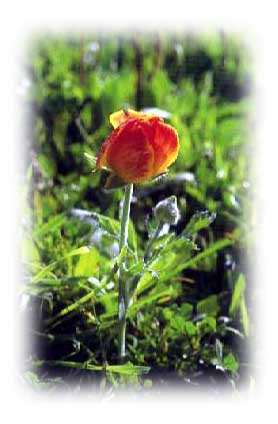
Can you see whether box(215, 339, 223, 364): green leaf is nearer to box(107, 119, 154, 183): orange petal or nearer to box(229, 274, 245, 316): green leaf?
box(229, 274, 245, 316): green leaf

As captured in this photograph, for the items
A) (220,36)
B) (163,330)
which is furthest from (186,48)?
(163,330)

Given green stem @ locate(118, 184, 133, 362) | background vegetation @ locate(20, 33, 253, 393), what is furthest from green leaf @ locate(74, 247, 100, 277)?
green stem @ locate(118, 184, 133, 362)

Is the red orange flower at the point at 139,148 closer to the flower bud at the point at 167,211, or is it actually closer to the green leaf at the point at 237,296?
the flower bud at the point at 167,211

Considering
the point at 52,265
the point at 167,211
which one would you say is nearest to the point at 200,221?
the point at 167,211

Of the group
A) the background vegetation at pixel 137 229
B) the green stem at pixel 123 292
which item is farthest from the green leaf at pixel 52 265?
the green stem at pixel 123 292

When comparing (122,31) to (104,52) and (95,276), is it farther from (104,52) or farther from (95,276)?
(95,276)
